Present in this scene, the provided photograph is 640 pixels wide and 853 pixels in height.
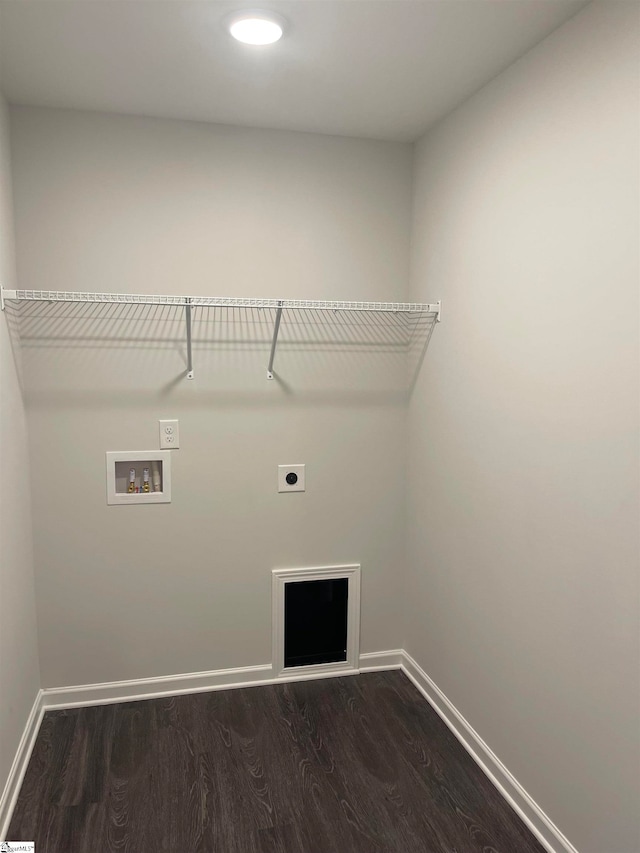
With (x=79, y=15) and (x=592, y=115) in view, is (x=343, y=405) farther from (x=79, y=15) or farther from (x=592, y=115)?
(x=79, y=15)

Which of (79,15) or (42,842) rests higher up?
(79,15)

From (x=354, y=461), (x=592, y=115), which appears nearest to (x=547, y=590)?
(x=354, y=461)

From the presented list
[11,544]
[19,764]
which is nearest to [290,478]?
[11,544]

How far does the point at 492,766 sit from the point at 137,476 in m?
1.81

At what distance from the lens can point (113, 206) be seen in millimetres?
2486

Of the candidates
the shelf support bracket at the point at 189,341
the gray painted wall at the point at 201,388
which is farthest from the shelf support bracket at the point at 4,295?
the shelf support bracket at the point at 189,341

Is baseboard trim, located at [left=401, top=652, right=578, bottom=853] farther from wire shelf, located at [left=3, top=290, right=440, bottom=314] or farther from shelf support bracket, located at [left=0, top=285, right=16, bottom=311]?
shelf support bracket, located at [left=0, top=285, right=16, bottom=311]

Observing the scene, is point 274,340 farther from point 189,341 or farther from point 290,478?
point 290,478

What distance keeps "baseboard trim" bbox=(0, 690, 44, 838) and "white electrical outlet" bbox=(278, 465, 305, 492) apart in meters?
1.35

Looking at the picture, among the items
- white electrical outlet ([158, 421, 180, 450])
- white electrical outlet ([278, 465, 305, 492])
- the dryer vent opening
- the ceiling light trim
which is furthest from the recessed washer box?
the ceiling light trim

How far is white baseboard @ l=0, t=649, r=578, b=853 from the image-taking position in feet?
6.47

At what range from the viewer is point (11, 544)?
2211mm

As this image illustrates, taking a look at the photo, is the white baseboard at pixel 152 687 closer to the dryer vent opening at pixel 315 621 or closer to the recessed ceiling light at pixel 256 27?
the dryer vent opening at pixel 315 621

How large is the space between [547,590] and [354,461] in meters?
1.17
